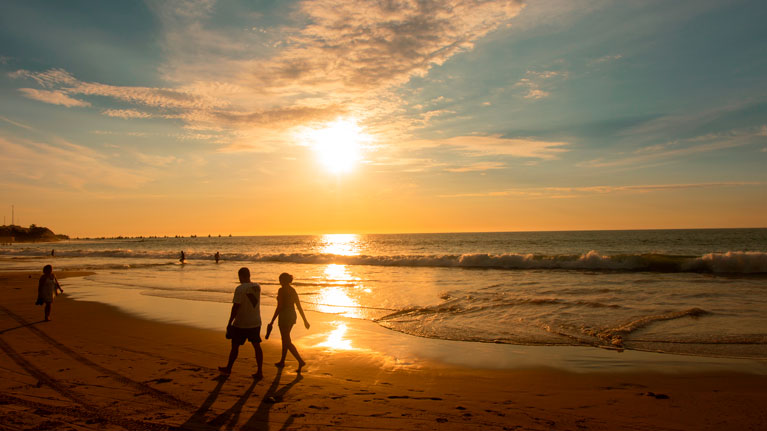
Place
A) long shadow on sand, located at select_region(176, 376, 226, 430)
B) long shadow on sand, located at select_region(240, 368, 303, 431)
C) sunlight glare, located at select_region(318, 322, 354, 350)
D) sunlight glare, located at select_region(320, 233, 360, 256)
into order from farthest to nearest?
sunlight glare, located at select_region(320, 233, 360, 256)
sunlight glare, located at select_region(318, 322, 354, 350)
long shadow on sand, located at select_region(240, 368, 303, 431)
long shadow on sand, located at select_region(176, 376, 226, 430)

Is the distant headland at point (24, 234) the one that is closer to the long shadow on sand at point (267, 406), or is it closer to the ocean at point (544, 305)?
the ocean at point (544, 305)

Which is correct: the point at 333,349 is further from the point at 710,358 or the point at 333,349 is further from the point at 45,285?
the point at 45,285

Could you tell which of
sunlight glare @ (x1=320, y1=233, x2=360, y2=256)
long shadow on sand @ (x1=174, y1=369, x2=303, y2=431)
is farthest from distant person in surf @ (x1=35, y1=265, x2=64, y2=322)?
sunlight glare @ (x1=320, y1=233, x2=360, y2=256)

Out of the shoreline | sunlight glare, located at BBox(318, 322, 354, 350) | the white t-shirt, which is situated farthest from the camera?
sunlight glare, located at BBox(318, 322, 354, 350)

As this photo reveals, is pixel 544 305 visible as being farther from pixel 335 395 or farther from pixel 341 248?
pixel 341 248

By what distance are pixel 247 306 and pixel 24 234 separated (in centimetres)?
16892

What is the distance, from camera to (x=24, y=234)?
135875 mm

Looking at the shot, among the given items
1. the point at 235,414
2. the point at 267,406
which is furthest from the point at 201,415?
the point at 267,406

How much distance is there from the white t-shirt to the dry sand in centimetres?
88

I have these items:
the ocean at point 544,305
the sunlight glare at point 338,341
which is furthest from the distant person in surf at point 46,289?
the sunlight glare at point 338,341

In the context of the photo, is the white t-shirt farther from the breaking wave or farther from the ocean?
the breaking wave

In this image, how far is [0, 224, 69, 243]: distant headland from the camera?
12970 centimetres

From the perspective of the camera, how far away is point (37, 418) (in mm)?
5094

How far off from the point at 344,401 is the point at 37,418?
3.64 meters
